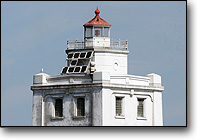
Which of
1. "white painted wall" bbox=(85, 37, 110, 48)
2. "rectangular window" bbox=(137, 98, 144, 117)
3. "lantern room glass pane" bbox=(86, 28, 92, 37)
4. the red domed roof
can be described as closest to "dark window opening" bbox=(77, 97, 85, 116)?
"rectangular window" bbox=(137, 98, 144, 117)

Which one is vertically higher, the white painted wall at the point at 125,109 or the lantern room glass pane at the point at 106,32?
the lantern room glass pane at the point at 106,32

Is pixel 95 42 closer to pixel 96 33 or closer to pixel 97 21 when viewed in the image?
pixel 96 33

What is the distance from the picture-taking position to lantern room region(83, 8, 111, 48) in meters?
56.0

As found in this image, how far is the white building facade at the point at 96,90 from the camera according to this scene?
53.4 meters

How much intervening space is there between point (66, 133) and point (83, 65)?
33.0ft

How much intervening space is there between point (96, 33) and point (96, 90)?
4.31 m

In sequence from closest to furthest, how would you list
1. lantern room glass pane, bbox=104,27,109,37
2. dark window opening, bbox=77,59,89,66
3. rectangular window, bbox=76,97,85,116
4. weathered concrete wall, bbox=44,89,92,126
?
weathered concrete wall, bbox=44,89,92,126 < rectangular window, bbox=76,97,85,116 < dark window opening, bbox=77,59,89,66 < lantern room glass pane, bbox=104,27,109,37

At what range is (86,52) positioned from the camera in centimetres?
5569

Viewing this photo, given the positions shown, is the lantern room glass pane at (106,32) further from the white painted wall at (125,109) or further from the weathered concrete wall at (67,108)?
the weathered concrete wall at (67,108)

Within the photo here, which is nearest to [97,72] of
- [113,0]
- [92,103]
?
[92,103]

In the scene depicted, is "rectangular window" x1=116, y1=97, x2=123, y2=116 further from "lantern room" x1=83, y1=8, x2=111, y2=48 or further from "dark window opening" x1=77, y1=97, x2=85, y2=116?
"lantern room" x1=83, y1=8, x2=111, y2=48

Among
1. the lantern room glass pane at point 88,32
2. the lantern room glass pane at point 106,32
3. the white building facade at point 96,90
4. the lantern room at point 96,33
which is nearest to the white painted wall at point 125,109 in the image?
the white building facade at point 96,90

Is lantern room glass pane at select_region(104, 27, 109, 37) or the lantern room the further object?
lantern room glass pane at select_region(104, 27, 109, 37)

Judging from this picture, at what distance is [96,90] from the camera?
53.3m
